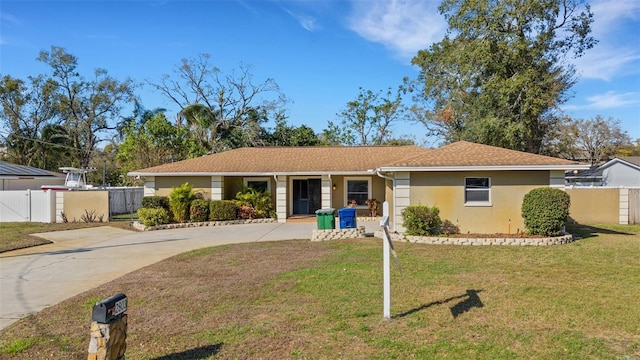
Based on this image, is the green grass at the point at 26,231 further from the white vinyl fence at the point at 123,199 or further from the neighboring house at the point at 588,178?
the neighboring house at the point at 588,178

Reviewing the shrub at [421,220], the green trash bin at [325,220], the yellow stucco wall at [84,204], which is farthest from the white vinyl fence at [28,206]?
the shrub at [421,220]

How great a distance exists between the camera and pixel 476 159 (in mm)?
13703

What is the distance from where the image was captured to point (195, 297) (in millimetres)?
6855

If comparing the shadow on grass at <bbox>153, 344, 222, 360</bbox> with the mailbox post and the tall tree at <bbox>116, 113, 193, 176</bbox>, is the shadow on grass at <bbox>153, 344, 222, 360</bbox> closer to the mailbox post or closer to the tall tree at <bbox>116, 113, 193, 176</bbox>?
the mailbox post

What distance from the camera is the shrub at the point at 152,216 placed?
684 inches

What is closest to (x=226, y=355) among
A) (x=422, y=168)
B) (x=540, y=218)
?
(x=422, y=168)

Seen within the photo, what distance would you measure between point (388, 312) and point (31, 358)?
424cm

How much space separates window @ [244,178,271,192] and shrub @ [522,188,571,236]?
40.4 feet

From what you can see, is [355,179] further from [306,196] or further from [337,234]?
[337,234]

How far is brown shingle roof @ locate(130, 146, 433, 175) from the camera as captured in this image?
779 inches

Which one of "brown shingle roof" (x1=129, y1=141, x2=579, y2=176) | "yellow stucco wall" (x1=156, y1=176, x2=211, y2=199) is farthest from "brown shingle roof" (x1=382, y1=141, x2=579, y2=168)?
"yellow stucco wall" (x1=156, y1=176, x2=211, y2=199)

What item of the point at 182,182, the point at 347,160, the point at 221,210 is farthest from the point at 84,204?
the point at 347,160

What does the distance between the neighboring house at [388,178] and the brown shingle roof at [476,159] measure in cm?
3

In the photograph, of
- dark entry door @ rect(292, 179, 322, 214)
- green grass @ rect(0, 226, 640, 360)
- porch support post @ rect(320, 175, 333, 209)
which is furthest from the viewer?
dark entry door @ rect(292, 179, 322, 214)
